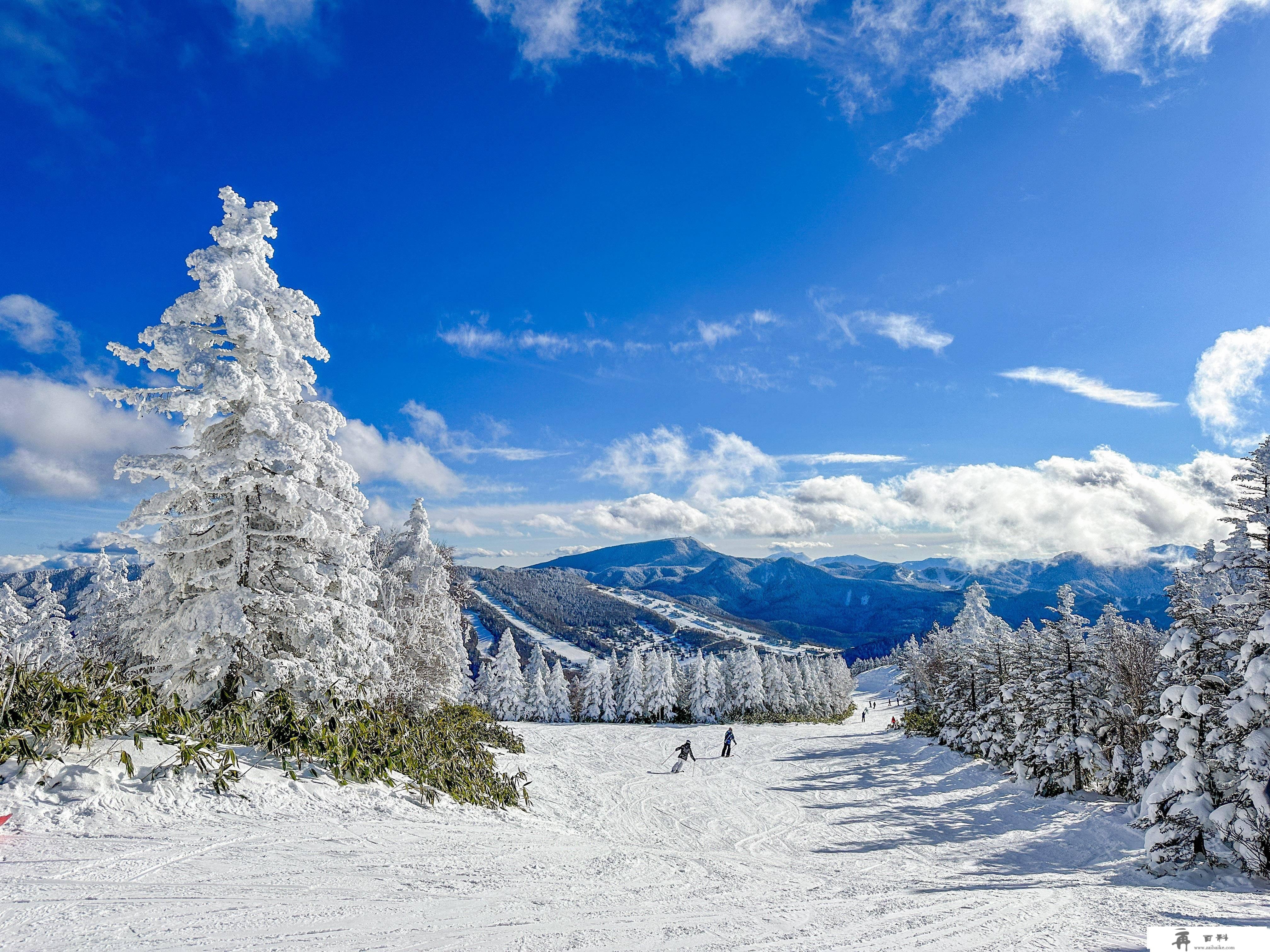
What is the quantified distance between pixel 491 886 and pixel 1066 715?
74.0ft

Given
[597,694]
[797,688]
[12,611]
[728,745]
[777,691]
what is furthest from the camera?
[797,688]

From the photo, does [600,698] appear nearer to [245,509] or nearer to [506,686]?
[506,686]

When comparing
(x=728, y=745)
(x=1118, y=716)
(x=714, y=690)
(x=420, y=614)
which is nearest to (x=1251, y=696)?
(x=1118, y=716)

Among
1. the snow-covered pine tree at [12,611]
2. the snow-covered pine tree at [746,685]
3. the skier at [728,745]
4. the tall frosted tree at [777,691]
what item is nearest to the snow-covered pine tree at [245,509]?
the skier at [728,745]

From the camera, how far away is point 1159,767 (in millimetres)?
14664

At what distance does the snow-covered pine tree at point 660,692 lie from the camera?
55.4 metres

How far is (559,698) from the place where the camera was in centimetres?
5794

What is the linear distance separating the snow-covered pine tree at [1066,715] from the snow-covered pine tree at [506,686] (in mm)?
45030

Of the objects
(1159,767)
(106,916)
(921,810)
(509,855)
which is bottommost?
(921,810)

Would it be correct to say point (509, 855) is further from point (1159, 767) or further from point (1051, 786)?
point (1051, 786)

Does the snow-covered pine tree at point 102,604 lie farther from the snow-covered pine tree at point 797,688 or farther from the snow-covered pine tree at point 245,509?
the snow-covered pine tree at point 797,688

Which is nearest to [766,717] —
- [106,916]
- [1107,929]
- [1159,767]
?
[1159,767]

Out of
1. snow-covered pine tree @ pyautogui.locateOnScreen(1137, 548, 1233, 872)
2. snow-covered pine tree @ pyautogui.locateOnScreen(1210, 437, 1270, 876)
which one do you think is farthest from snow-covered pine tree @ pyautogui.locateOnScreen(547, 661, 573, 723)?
snow-covered pine tree @ pyautogui.locateOnScreen(1210, 437, 1270, 876)

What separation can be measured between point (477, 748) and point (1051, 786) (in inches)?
780
